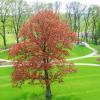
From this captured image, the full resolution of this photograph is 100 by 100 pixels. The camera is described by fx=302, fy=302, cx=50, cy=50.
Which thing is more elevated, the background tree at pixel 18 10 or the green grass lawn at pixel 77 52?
the background tree at pixel 18 10

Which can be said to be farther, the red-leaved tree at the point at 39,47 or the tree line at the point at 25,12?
the tree line at the point at 25,12

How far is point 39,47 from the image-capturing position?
114 ft

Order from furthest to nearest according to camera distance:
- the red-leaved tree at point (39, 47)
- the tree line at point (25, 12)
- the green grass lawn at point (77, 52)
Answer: the tree line at point (25, 12)
the green grass lawn at point (77, 52)
the red-leaved tree at point (39, 47)

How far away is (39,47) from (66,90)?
7784mm

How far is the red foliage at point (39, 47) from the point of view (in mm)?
34562

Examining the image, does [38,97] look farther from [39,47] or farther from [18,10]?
[18,10]

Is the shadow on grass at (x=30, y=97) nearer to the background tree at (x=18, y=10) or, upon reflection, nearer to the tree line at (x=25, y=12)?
the tree line at (x=25, y=12)

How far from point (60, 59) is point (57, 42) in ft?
6.64

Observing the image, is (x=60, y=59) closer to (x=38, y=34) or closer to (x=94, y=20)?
(x=38, y=34)

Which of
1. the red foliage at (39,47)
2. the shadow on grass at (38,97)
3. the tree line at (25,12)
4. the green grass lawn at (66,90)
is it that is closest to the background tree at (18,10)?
the tree line at (25,12)

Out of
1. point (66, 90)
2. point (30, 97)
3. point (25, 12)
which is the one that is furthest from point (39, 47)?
point (25, 12)

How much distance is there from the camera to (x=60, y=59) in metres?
35.1

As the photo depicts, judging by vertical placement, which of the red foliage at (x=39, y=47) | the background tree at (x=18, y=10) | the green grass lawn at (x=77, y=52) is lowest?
the green grass lawn at (x=77, y=52)

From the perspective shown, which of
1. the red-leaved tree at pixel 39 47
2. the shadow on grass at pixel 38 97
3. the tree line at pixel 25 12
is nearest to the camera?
the red-leaved tree at pixel 39 47
